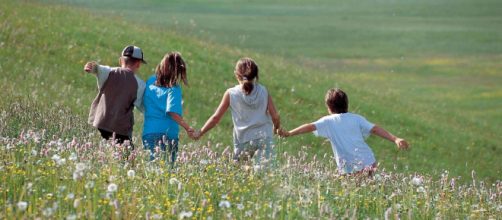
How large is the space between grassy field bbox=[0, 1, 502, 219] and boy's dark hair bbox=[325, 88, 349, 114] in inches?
26.9

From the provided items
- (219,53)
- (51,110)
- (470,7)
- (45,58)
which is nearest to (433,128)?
(219,53)

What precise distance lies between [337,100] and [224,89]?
11.9 metres

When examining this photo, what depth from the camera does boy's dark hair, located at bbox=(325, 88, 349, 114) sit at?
9766mm

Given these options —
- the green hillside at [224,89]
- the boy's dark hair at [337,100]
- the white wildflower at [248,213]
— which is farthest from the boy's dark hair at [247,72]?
the white wildflower at [248,213]

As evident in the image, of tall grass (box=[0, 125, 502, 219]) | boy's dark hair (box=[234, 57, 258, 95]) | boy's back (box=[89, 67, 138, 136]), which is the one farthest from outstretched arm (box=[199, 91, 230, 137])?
tall grass (box=[0, 125, 502, 219])

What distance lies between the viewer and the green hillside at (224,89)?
17.8 metres

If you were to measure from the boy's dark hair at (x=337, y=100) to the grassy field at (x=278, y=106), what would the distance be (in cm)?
68

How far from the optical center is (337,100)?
32.1ft

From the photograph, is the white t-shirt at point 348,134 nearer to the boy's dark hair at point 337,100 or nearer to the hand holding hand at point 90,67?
the boy's dark hair at point 337,100

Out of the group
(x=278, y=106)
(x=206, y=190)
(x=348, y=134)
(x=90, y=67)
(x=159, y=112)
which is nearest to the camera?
(x=206, y=190)

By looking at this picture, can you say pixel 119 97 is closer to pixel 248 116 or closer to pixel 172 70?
pixel 172 70

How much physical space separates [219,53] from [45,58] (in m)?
6.64

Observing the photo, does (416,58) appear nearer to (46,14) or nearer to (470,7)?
(46,14)

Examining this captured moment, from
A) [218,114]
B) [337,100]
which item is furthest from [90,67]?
[337,100]
